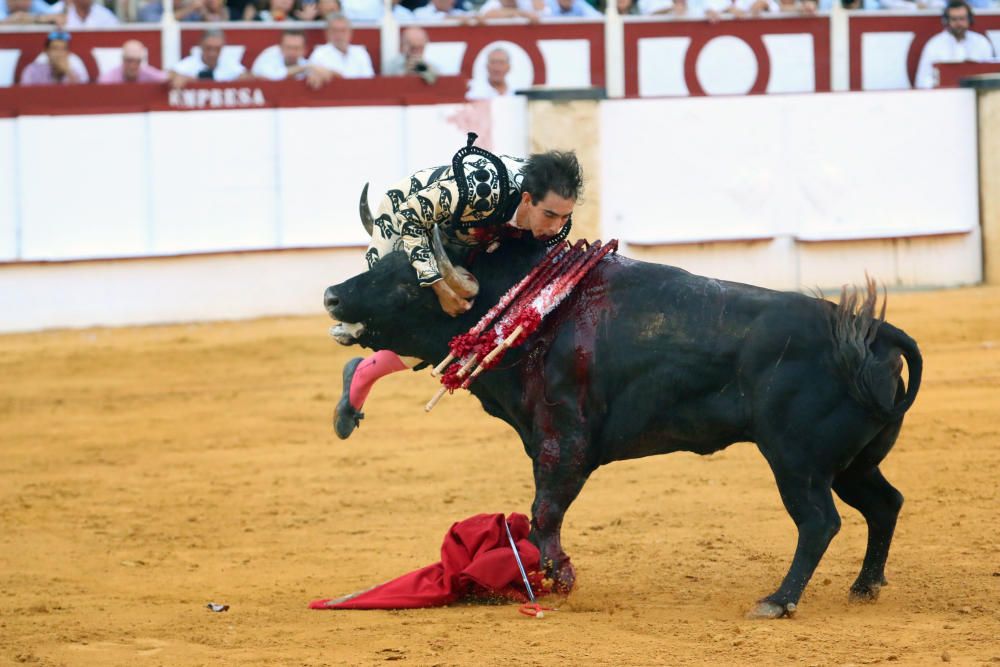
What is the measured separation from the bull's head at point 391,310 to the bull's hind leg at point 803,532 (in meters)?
A: 1.47

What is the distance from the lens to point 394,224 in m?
6.49

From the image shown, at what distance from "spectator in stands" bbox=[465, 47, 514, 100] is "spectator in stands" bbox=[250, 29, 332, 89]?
1.31 metres

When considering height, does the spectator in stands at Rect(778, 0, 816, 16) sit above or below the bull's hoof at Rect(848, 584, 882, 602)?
above

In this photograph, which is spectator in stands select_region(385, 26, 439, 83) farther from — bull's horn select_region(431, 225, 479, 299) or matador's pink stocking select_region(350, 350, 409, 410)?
bull's horn select_region(431, 225, 479, 299)

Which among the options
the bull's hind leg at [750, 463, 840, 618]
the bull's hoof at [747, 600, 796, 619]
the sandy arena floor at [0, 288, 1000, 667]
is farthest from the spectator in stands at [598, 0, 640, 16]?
the bull's hoof at [747, 600, 796, 619]

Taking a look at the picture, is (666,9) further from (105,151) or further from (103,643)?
(103,643)

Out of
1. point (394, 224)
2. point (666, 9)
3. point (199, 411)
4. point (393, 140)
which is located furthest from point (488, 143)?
point (394, 224)

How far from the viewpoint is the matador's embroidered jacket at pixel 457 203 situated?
20.3 feet

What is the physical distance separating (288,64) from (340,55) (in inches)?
18.4

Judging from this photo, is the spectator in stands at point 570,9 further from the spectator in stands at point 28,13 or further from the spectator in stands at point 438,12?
the spectator in stands at point 28,13

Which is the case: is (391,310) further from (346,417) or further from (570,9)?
(570,9)

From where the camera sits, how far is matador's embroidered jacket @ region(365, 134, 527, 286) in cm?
619

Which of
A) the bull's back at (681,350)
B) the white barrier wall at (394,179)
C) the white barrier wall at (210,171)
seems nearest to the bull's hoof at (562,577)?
the bull's back at (681,350)

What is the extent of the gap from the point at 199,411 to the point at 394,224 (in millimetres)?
4908
